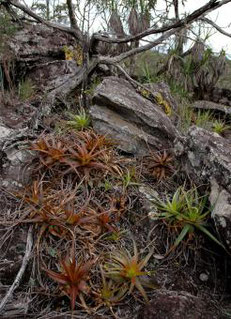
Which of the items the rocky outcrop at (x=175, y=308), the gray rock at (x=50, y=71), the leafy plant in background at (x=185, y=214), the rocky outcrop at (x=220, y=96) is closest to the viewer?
the rocky outcrop at (x=175, y=308)

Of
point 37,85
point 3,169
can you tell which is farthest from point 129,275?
point 37,85

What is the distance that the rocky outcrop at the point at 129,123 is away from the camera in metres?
3.49

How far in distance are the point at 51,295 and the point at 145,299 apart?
57 cm

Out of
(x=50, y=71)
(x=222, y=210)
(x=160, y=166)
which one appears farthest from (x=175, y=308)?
(x=50, y=71)

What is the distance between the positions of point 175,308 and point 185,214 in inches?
30.3

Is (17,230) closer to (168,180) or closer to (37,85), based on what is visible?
(168,180)

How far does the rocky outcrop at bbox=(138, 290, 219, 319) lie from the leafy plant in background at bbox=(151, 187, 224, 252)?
439 mm

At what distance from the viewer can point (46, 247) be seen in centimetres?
246

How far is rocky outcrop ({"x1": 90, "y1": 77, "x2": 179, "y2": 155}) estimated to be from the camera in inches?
137

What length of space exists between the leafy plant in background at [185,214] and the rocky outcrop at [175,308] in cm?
44

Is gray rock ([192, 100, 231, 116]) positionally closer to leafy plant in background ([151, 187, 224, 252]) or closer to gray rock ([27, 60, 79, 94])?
gray rock ([27, 60, 79, 94])

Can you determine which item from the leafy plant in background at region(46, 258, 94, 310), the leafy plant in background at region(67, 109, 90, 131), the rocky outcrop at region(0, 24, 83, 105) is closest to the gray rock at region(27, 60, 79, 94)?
the rocky outcrop at region(0, 24, 83, 105)

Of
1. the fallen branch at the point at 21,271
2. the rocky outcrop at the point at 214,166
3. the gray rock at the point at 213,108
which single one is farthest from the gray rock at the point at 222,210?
the gray rock at the point at 213,108

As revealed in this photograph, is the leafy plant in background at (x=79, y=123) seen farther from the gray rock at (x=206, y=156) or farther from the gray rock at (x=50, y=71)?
the gray rock at (x=50, y=71)
